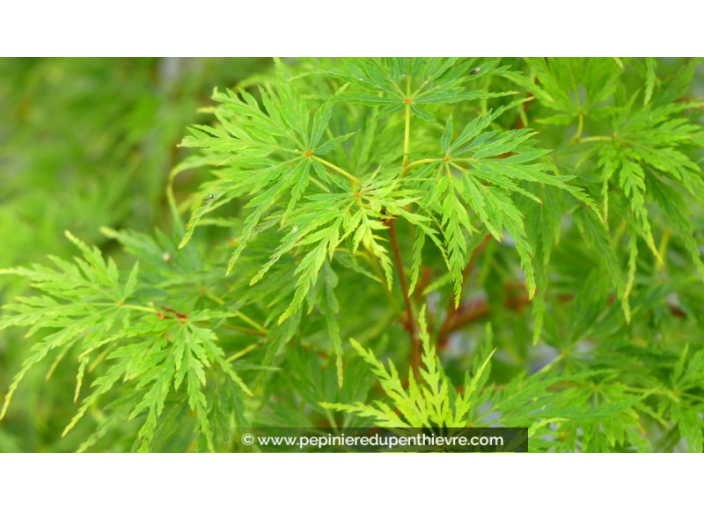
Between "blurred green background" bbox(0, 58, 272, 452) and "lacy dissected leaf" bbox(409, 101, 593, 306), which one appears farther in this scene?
Answer: "blurred green background" bbox(0, 58, 272, 452)

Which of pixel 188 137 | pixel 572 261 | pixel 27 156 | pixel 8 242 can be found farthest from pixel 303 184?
pixel 27 156

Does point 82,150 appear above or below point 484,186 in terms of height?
above

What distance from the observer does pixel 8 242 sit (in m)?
1.21

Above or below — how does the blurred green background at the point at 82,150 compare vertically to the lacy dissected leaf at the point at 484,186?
above

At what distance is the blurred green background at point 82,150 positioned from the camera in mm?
1388

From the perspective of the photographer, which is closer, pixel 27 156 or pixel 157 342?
pixel 157 342

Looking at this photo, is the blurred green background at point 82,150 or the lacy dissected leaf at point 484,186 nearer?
the lacy dissected leaf at point 484,186

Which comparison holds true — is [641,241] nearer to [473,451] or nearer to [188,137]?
[473,451]

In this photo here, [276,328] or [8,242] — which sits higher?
[8,242]

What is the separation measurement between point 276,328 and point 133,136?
93 cm

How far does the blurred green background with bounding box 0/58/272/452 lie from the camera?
1388mm

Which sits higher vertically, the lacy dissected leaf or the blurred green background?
the blurred green background

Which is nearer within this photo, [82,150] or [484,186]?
[484,186]

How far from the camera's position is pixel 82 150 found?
166 cm
